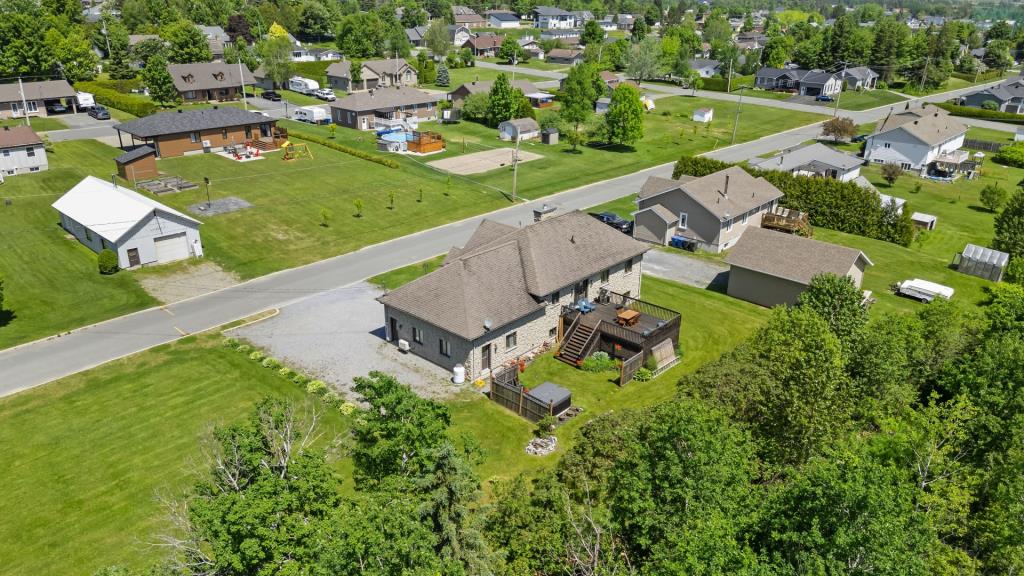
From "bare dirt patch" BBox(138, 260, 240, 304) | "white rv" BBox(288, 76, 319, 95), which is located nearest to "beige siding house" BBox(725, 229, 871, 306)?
"bare dirt patch" BBox(138, 260, 240, 304)

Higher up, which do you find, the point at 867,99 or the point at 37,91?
the point at 37,91

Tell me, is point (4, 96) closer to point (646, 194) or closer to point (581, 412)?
point (646, 194)

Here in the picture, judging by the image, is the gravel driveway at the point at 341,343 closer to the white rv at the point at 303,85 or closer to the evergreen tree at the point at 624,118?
the evergreen tree at the point at 624,118

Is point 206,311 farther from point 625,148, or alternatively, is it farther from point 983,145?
point 983,145

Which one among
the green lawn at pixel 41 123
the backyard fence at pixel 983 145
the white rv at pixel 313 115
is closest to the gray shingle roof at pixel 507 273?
the white rv at pixel 313 115

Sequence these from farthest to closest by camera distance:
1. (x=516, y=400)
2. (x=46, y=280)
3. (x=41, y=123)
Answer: (x=41, y=123)
(x=46, y=280)
(x=516, y=400)

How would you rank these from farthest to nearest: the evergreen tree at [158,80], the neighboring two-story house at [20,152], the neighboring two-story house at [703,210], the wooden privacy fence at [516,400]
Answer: the evergreen tree at [158,80] → the neighboring two-story house at [20,152] → the neighboring two-story house at [703,210] → the wooden privacy fence at [516,400]

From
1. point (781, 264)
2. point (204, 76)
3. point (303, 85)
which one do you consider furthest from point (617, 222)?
point (204, 76)
